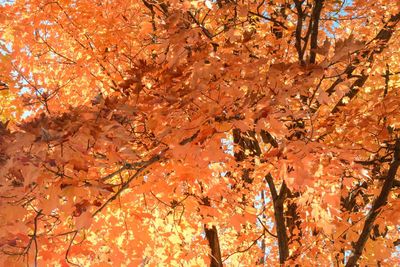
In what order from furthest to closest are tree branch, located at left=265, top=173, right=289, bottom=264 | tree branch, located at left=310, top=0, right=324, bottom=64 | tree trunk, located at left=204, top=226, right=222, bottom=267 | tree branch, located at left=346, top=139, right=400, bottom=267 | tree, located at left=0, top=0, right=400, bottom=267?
tree trunk, located at left=204, top=226, right=222, bottom=267, tree branch, located at left=265, top=173, right=289, bottom=264, tree branch, located at left=346, top=139, right=400, bottom=267, tree branch, located at left=310, top=0, right=324, bottom=64, tree, located at left=0, top=0, right=400, bottom=267

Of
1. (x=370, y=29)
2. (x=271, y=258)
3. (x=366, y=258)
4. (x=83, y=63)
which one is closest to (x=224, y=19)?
(x=83, y=63)

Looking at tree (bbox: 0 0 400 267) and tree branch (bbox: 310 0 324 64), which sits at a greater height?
tree branch (bbox: 310 0 324 64)

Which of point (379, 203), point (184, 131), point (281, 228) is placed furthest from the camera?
point (281, 228)

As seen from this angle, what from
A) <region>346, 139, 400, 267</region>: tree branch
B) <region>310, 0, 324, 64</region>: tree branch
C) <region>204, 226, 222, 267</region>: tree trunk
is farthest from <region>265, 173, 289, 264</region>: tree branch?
<region>310, 0, 324, 64</region>: tree branch

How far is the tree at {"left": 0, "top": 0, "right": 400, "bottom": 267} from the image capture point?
2.19 metres

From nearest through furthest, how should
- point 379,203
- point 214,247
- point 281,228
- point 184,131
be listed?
point 184,131
point 379,203
point 281,228
point 214,247

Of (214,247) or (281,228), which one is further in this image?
(214,247)

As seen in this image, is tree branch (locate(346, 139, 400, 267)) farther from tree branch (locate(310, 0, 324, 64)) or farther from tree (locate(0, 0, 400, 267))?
tree branch (locate(310, 0, 324, 64))

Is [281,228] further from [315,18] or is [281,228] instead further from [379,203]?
[315,18]

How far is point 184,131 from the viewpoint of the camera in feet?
8.11

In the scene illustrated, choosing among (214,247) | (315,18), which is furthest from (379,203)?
(214,247)

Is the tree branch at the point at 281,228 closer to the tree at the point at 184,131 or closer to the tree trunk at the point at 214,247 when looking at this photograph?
the tree at the point at 184,131

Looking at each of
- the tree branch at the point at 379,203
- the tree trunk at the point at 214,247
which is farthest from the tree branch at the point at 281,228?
the tree branch at the point at 379,203

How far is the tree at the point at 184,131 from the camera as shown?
219cm
